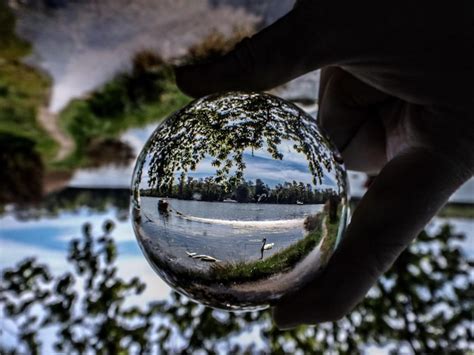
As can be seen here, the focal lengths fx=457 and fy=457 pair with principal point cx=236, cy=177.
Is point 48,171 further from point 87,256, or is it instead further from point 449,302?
point 449,302

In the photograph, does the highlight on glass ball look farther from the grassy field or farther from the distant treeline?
the grassy field

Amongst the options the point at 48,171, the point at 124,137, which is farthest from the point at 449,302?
the point at 48,171

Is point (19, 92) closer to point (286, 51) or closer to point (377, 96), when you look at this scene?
point (377, 96)

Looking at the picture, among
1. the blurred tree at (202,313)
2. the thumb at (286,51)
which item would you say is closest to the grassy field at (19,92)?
the blurred tree at (202,313)

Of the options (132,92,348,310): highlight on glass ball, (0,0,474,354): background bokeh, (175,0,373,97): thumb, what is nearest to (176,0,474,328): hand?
(175,0,373,97): thumb

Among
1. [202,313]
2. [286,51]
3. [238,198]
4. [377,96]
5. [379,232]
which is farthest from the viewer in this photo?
[202,313]

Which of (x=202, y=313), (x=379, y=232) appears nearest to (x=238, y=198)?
(x=379, y=232)

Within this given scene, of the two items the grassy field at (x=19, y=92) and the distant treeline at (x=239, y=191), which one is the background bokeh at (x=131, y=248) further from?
the distant treeline at (x=239, y=191)
